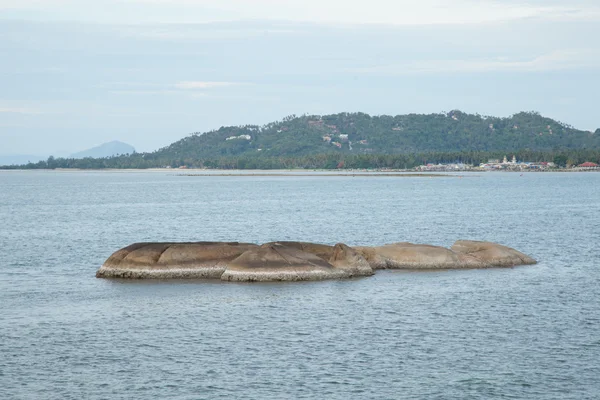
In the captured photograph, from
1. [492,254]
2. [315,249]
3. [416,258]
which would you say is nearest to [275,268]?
[315,249]

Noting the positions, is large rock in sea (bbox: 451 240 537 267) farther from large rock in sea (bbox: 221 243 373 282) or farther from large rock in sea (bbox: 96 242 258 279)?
large rock in sea (bbox: 96 242 258 279)

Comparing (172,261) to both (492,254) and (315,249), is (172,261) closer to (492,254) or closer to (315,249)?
(315,249)

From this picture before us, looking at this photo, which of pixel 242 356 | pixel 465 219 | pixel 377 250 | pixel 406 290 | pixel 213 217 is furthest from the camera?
pixel 213 217

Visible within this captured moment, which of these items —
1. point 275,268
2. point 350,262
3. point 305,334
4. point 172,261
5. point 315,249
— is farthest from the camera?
point 315,249

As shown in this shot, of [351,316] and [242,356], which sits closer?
[242,356]

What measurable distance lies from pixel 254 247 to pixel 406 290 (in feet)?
27.9

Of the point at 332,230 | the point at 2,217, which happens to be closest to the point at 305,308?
the point at 332,230

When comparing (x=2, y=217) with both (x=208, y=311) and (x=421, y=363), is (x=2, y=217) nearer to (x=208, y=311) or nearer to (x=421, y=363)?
(x=208, y=311)

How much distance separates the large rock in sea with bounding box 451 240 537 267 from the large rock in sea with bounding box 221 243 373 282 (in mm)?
7301

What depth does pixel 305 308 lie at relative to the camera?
3522 centimetres

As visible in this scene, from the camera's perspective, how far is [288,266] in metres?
41.5

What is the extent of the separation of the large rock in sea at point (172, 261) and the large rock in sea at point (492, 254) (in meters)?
12.8

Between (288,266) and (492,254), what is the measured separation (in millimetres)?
12679

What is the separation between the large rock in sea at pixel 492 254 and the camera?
4709 centimetres
